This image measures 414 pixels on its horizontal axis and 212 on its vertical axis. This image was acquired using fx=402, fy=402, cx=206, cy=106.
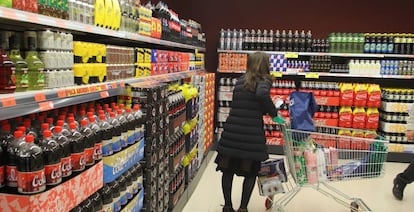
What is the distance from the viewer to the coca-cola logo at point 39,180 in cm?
160

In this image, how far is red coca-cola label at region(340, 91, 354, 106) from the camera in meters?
6.64

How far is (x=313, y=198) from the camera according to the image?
4.83 m

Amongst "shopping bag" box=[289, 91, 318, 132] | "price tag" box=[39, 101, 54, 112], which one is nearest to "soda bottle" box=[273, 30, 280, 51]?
"shopping bag" box=[289, 91, 318, 132]

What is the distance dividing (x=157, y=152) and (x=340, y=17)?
17.8ft

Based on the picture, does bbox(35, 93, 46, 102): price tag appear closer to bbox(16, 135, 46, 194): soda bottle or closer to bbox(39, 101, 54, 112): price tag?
bbox(39, 101, 54, 112): price tag

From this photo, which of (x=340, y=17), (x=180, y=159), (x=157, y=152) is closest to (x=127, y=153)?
(x=157, y=152)

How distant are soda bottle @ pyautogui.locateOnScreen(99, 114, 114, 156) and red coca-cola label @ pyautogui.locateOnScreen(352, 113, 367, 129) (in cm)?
527

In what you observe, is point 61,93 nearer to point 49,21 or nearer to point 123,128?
point 49,21

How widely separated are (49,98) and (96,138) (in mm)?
389

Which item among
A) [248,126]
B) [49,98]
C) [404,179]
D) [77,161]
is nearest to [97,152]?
[77,161]

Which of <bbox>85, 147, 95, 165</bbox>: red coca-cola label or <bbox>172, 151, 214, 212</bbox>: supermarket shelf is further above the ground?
<bbox>85, 147, 95, 165</bbox>: red coca-cola label

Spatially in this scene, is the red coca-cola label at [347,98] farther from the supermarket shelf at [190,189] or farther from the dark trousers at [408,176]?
the supermarket shelf at [190,189]

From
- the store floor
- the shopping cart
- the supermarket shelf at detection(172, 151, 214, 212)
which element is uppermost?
the shopping cart

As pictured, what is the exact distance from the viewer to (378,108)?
6.93 meters
